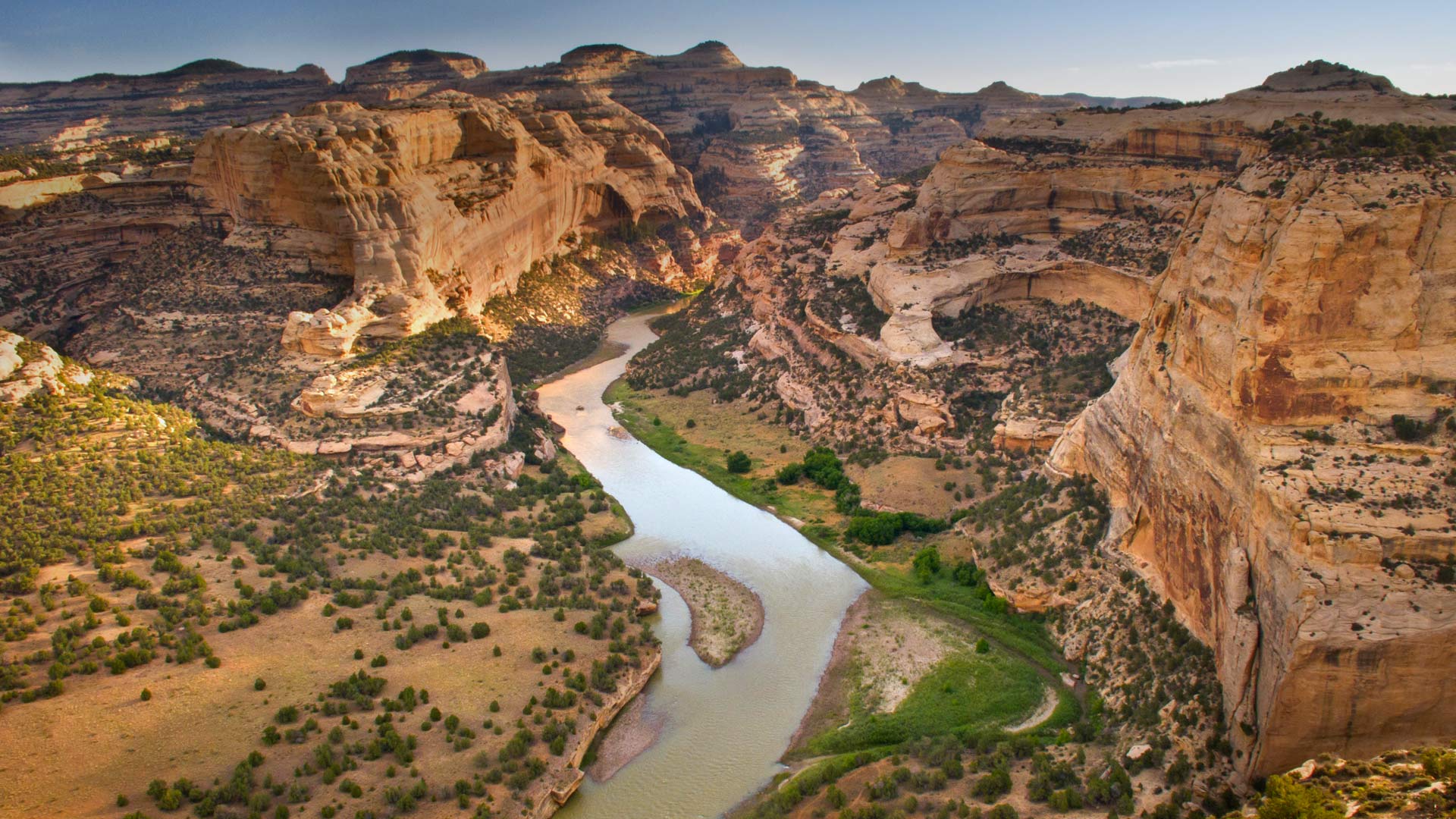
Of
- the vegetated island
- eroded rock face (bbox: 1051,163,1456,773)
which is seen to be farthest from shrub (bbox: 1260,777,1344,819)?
the vegetated island

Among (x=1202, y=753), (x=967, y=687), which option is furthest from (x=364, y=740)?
(x=1202, y=753)

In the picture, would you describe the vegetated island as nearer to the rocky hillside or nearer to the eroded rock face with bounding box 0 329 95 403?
the rocky hillside

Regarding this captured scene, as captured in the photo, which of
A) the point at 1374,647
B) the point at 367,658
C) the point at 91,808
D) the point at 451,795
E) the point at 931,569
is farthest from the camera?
the point at 931,569

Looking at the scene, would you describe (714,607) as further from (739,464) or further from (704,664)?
(739,464)

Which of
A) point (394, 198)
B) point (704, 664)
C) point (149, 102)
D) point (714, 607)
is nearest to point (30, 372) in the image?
point (394, 198)

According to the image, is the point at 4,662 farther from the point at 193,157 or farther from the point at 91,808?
the point at 193,157

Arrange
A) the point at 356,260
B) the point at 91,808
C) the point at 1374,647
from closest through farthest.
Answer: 1. the point at 1374,647
2. the point at 91,808
3. the point at 356,260
